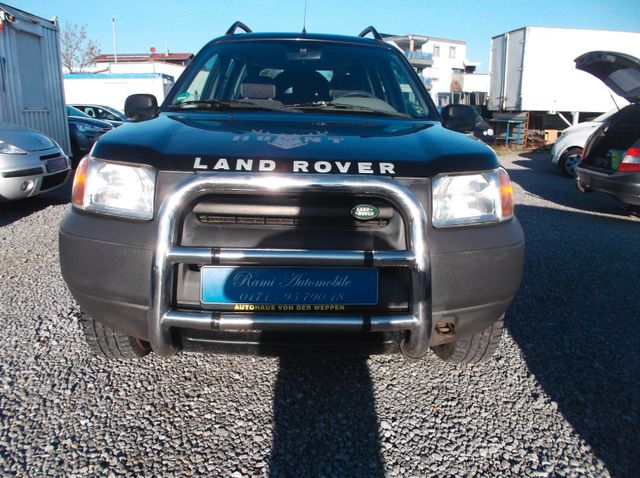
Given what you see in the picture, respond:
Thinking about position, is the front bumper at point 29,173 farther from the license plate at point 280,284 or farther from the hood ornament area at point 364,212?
the hood ornament area at point 364,212

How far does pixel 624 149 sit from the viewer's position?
22.1 feet

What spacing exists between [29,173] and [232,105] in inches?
162

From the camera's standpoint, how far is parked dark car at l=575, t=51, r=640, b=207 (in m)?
6.14

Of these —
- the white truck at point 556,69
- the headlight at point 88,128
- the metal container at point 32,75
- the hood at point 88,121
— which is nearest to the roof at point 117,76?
the hood at point 88,121

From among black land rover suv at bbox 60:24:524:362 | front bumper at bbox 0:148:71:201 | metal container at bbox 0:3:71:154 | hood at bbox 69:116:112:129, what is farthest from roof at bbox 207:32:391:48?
hood at bbox 69:116:112:129

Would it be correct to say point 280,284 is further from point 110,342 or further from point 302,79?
point 302,79

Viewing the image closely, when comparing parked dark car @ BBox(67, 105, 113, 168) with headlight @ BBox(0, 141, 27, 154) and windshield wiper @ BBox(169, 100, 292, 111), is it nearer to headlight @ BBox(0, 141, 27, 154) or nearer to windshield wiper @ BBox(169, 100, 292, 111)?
headlight @ BBox(0, 141, 27, 154)

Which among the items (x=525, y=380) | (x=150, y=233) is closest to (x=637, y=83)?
(x=525, y=380)

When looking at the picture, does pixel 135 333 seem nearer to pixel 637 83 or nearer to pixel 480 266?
pixel 480 266

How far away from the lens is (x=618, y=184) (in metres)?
6.27

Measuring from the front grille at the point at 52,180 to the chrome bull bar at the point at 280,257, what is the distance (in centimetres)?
513

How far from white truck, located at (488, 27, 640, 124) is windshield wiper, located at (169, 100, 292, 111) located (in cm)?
1501

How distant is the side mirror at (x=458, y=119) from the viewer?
303cm

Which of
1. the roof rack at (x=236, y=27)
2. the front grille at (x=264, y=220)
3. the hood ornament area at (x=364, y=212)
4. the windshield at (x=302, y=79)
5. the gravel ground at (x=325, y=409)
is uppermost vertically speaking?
the roof rack at (x=236, y=27)
